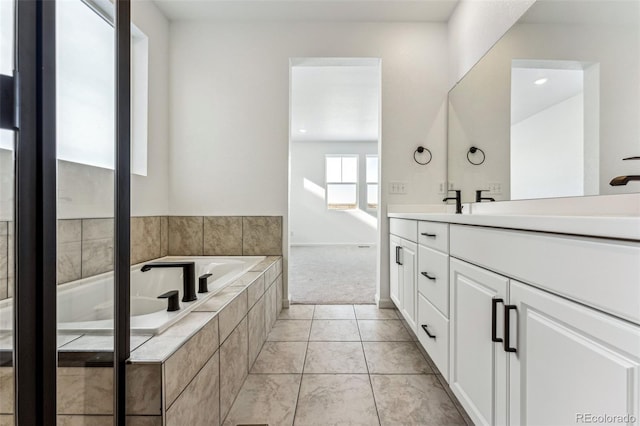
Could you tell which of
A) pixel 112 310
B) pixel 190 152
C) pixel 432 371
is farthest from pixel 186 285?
pixel 190 152

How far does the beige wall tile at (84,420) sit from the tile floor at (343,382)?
507 millimetres

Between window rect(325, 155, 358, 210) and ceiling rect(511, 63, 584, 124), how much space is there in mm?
5446

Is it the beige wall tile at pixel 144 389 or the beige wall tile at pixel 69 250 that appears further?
the beige wall tile at pixel 144 389

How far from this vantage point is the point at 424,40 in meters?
2.43

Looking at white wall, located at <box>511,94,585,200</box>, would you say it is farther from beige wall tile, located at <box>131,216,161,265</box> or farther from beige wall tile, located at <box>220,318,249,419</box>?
beige wall tile, located at <box>131,216,161,265</box>

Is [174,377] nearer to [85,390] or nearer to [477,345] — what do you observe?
[85,390]

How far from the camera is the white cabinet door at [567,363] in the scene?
504mm

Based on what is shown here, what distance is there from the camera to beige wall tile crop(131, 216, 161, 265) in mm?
2039

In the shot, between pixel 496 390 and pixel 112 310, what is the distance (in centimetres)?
118

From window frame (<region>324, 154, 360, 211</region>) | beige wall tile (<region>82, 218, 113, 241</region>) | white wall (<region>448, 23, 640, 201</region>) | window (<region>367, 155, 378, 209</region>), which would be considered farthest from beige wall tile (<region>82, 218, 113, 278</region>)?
window (<region>367, 155, 378, 209</region>)

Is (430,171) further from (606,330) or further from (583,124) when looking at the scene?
(606,330)

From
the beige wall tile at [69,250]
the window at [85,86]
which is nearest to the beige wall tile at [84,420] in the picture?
the beige wall tile at [69,250]

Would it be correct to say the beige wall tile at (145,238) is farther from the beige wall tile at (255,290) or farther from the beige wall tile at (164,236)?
the beige wall tile at (255,290)

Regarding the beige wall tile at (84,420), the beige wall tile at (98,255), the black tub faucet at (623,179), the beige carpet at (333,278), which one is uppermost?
the black tub faucet at (623,179)
